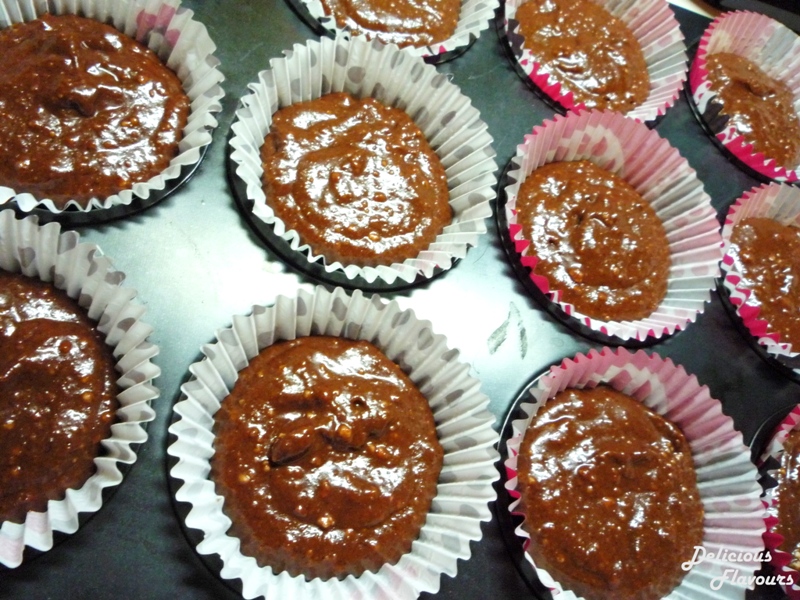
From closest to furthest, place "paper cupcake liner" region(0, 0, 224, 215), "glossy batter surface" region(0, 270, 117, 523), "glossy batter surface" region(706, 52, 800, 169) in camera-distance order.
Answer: "glossy batter surface" region(0, 270, 117, 523), "paper cupcake liner" region(0, 0, 224, 215), "glossy batter surface" region(706, 52, 800, 169)

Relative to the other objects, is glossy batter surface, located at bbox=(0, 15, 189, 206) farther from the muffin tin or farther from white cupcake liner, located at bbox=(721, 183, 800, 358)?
white cupcake liner, located at bbox=(721, 183, 800, 358)

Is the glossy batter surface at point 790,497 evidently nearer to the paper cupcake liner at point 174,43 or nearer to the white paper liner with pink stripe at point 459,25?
the white paper liner with pink stripe at point 459,25

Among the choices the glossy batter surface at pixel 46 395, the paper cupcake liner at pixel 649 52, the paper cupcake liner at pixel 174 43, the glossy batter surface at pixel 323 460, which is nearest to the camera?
the glossy batter surface at pixel 46 395

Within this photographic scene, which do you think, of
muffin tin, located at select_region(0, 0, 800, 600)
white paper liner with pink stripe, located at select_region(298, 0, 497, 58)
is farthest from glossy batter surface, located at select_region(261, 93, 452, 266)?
white paper liner with pink stripe, located at select_region(298, 0, 497, 58)

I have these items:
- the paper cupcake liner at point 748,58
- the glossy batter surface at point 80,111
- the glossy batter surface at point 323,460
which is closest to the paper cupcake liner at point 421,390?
the glossy batter surface at point 323,460

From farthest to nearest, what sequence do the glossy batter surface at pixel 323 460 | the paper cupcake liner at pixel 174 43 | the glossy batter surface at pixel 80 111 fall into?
the paper cupcake liner at pixel 174 43 < the glossy batter surface at pixel 80 111 < the glossy batter surface at pixel 323 460

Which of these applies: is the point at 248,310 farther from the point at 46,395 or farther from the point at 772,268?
the point at 772,268

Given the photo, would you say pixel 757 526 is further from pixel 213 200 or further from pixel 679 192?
pixel 213 200
